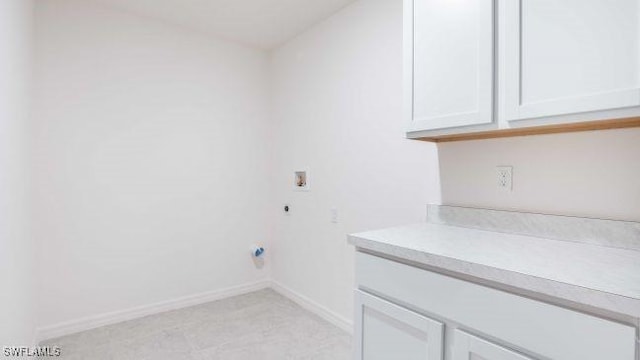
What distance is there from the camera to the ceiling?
8.12ft

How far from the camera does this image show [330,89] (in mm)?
2680

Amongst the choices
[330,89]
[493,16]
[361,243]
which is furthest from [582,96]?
[330,89]

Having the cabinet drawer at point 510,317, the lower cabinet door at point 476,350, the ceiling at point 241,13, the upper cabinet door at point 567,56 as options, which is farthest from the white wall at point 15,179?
the upper cabinet door at point 567,56

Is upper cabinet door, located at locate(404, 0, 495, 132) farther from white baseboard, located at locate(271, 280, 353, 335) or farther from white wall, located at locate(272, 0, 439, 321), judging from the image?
white baseboard, located at locate(271, 280, 353, 335)

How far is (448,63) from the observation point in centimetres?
147

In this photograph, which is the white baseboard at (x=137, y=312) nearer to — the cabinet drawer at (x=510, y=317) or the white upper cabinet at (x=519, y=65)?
the cabinet drawer at (x=510, y=317)

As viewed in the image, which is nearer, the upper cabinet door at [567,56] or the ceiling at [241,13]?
the upper cabinet door at [567,56]

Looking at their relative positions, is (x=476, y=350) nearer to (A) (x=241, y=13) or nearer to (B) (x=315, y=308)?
(B) (x=315, y=308)

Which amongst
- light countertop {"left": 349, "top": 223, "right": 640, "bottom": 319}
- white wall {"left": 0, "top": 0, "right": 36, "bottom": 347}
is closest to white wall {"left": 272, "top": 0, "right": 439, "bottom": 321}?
light countertop {"left": 349, "top": 223, "right": 640, "bottom": 319}

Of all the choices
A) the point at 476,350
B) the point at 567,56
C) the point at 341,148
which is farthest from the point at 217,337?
A: the point at 567,56

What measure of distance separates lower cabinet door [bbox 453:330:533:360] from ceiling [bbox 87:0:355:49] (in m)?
2.24

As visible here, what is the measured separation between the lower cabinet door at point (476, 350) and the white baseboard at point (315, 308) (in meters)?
1.46

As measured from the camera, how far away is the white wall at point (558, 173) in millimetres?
1281

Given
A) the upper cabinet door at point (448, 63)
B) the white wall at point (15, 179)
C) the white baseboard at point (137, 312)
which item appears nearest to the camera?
the upper cabinet door at point (448, 63)
